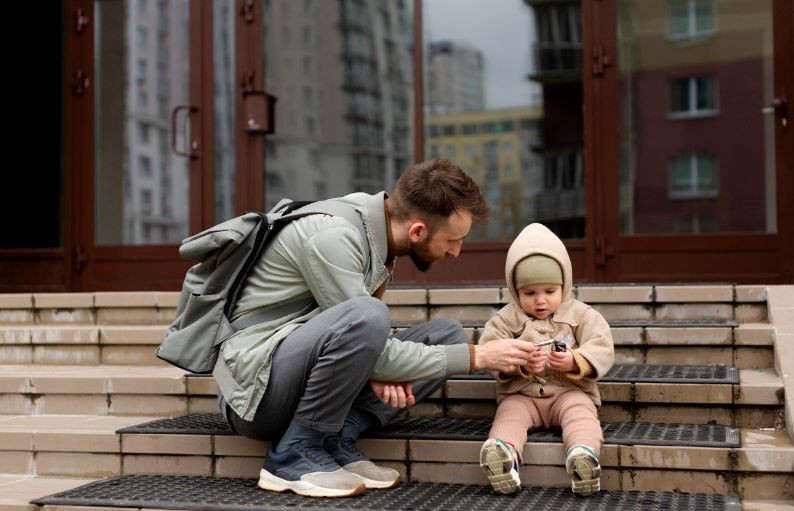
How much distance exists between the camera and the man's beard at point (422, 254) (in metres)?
3.65

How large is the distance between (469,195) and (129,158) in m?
4.80

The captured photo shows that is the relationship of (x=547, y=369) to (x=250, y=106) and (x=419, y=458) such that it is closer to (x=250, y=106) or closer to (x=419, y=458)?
(x=419, y=458)

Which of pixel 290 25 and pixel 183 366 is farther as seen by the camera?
pixel 290 25

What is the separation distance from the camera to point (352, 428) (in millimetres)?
3742

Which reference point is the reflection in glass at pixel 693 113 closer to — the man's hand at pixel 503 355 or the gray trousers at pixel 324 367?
the man's hand at pixel 503 355

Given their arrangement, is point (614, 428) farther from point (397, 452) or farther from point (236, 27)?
point (236, 27)

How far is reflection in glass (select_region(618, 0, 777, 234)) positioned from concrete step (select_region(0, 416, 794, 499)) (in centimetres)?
313

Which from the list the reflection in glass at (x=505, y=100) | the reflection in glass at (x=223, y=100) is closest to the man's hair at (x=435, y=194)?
the reflection in glass at (x=505, y=100)

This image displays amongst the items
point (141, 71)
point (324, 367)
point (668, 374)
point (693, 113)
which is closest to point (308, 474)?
point (324, 367)

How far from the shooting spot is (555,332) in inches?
153

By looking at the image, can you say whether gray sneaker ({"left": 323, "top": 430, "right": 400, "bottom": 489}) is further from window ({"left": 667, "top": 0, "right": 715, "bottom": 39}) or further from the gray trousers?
window ({"left": 667, "top": 0, "right": 715, "bottom": 39})

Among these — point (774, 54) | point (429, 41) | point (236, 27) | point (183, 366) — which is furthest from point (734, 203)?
point (183, 366)

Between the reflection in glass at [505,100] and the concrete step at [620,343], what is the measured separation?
254 cm

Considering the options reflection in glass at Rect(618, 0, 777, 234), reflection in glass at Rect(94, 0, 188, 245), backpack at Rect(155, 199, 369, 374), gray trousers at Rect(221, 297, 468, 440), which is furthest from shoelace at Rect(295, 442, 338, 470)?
reflection in glass at Rect(94, 0, 188, 245)
